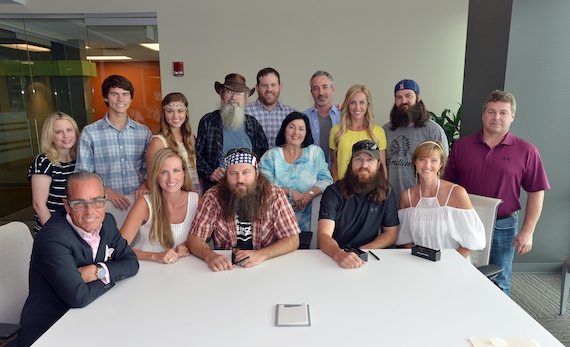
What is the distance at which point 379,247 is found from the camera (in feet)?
8.13

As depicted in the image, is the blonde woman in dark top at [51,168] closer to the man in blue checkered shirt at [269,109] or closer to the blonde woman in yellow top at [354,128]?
the man in blue checkered shirt at [269,109]

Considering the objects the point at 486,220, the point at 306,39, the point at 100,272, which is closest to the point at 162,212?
the point at 100,272

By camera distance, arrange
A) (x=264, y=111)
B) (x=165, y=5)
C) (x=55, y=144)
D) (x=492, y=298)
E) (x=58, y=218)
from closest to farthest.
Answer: (x=492, y=298) < (x=58, y=218) < (x=55, y=144) < (x=264, y=111) < (x=165, y=5)

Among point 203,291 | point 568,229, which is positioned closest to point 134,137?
point 203,291

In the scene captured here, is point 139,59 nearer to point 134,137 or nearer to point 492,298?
point 134,137

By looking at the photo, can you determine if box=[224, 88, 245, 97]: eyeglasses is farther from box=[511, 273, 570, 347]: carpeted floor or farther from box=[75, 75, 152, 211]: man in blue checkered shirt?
box=[511, 273, 570, 347]: carpeted floor

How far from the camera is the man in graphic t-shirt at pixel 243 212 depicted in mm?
2420

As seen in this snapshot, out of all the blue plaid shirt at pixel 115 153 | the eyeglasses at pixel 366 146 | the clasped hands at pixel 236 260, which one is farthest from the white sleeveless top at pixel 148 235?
the eyeglasses at pixel 366 146

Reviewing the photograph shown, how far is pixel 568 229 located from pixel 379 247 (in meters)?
2.66

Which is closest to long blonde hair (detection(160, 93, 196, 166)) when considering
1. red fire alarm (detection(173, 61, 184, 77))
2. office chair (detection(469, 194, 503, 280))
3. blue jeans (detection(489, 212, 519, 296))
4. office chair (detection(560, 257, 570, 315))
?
office chair (detection(469, 194, 503, 280))

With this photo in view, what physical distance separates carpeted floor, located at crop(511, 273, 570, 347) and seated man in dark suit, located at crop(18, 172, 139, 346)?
3.15 m

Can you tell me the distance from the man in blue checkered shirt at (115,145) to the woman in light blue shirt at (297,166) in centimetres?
105

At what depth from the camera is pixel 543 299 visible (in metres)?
3.48

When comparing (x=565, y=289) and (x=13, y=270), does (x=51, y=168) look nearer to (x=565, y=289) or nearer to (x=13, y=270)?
(x=13, y=270)
